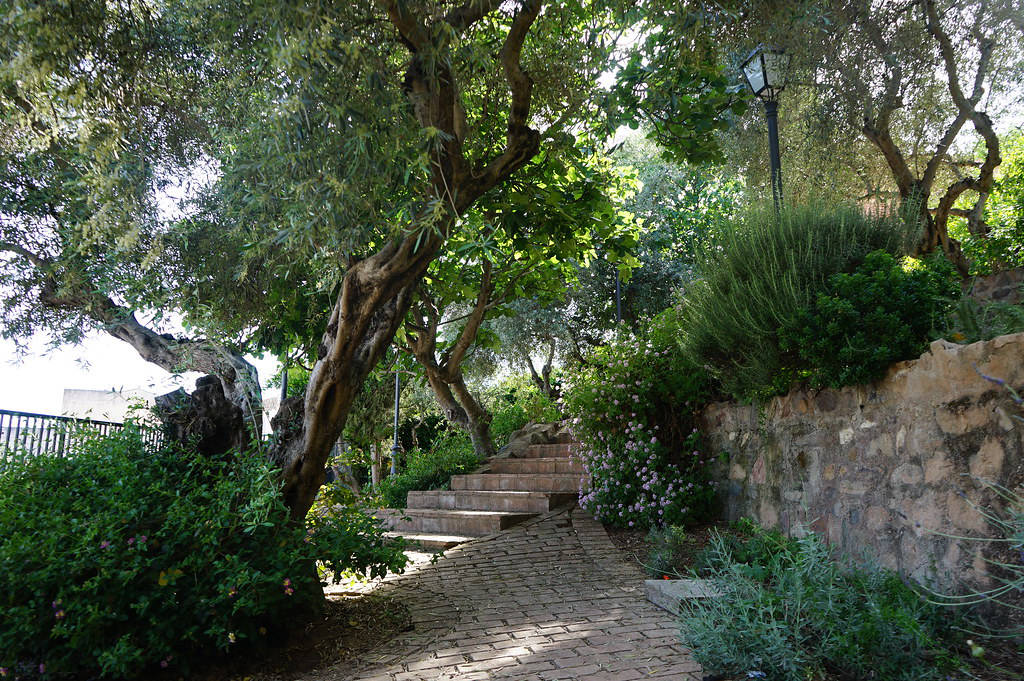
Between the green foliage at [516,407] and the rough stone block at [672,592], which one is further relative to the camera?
the green foliage at [516,407]

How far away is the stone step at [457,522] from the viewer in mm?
7660

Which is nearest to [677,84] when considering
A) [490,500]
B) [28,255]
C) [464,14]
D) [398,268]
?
[464,14]

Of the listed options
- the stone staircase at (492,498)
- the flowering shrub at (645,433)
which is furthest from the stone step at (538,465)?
the flowering shrub at (645,433)

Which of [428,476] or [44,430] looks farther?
[428,476]

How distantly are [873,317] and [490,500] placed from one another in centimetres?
557

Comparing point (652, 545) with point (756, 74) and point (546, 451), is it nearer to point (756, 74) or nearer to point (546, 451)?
point (546, 451)

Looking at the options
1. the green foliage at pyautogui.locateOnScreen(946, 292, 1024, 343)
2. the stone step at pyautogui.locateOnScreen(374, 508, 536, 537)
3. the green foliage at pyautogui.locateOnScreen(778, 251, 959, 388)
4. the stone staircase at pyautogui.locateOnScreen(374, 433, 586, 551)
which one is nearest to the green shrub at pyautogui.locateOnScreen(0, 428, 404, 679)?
the stone staircase at pyautogui.locateOnScreen(374, 433, 586, 551)

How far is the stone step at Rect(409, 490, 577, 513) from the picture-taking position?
807 centimetres

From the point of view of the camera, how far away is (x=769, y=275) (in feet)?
16.4

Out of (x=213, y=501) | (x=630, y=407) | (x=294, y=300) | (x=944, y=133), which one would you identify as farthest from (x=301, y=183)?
(x=944, y=133)

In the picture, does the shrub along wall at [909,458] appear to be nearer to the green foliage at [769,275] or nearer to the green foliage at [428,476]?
the green foliage at [769,275]

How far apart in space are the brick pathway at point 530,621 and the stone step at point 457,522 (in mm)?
768

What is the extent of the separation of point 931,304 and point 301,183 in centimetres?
390

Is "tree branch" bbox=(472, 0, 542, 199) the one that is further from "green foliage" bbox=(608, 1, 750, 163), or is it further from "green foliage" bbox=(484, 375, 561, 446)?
"green foliage" bbox=(484, 375, 561, 446)
